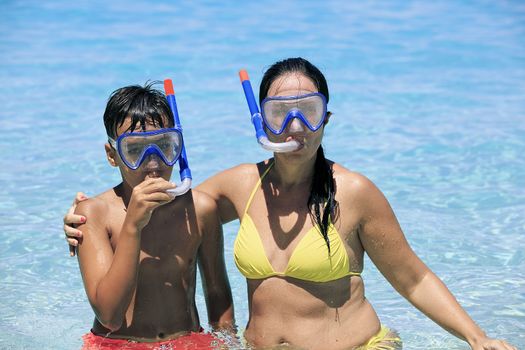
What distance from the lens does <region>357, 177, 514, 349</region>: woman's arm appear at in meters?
3.70

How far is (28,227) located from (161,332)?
10.6 feet

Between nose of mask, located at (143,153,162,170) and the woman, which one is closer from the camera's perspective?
nose of mask, located at (143,153,162,170)

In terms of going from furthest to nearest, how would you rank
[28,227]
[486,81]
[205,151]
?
[486,81] < [205,151] < [28,227]

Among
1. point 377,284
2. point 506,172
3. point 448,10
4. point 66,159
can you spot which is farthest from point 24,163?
point 448,10

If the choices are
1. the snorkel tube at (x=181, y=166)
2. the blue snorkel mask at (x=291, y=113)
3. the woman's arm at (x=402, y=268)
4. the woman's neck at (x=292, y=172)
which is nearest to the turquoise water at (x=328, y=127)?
the woman's arm at (x=402, y=268)

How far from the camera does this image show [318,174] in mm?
3758

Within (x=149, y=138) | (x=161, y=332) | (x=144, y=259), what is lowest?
(x=161, y=332)

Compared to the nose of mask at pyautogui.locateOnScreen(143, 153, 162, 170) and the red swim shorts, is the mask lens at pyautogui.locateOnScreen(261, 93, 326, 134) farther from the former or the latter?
the red swim shorts

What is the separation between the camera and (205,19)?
14.2 meters

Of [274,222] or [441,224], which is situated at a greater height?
[274,222]

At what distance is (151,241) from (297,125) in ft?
2.75

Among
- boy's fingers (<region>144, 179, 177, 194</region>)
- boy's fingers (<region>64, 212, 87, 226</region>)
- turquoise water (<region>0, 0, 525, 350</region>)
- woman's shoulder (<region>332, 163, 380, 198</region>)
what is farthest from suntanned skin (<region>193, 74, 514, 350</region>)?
turquoise water (<region>0, 0, 525, 350</region>)

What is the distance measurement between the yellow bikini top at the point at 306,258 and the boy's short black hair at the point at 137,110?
0.60 metres

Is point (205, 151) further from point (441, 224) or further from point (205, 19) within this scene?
point (205, 19)
